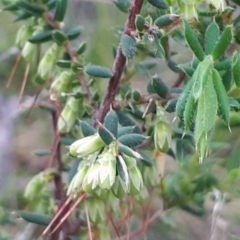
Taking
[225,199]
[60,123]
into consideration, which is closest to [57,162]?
[60,123]

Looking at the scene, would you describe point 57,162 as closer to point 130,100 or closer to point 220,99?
point 130,100

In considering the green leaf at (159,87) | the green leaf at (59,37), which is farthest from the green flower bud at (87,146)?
the green leaf at (59,37)

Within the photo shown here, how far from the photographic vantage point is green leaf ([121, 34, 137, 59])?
0.63 metres

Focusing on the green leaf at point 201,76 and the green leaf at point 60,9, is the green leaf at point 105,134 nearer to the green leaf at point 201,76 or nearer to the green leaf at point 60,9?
the green leaf at point 201,76

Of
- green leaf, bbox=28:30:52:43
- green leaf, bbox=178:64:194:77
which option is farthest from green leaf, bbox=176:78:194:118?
green leaf, bbox=28:30:52:43

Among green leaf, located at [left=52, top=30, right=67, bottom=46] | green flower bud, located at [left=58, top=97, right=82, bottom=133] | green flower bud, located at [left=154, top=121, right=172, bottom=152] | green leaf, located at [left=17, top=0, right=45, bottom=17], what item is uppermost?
green leaf, located at [left=17, top=0, right=45, bottom=17]

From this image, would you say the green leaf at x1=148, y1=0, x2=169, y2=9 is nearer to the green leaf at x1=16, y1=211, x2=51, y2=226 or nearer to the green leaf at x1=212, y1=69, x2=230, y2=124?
the green leaf at x1=212, y1=69, x2=230, y2=124

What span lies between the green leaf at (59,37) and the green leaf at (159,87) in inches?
8.1

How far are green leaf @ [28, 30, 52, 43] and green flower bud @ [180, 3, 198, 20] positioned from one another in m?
0.28

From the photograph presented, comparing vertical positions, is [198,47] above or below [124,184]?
above

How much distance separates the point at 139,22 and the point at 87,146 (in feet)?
0.54

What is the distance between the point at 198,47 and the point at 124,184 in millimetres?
188

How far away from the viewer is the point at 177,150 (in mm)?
870

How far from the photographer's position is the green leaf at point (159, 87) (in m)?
0.69
